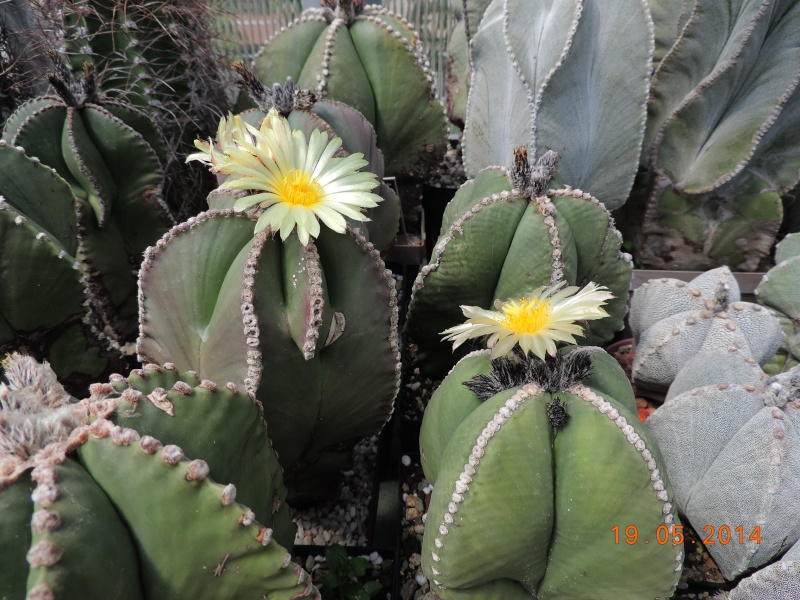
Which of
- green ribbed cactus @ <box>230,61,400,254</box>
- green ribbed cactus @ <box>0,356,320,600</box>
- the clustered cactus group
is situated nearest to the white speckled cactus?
the clustered cactus group

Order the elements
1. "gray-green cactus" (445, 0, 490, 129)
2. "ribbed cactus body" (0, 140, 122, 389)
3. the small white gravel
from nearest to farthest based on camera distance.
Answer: "ribbed cactus body" (0, 140, 122, 389)
the small white gravel
"gray-green cactus" (445, 0, 490, 129)

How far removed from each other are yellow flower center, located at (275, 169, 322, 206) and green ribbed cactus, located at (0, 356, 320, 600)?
0.81ft

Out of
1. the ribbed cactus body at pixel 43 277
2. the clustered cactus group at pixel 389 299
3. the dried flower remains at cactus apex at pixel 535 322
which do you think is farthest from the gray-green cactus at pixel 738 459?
the ribbed cactus body at pixel 43 277

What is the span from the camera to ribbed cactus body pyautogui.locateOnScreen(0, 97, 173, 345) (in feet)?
3.48

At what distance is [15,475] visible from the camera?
1.31 feet

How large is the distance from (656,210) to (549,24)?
570 millimetres

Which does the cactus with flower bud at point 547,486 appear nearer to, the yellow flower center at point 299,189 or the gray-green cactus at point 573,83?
the yellow flower center at point 299,189

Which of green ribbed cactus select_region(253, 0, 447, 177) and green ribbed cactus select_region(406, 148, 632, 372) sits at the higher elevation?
green ribbed cactus select_region(253, 0, 447, 177)

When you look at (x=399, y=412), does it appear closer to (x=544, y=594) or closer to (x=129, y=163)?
(x=544, y=594)

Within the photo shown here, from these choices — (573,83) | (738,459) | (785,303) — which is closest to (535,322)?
(738,459)

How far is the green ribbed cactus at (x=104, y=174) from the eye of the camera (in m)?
1.05

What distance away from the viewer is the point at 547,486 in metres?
0.61

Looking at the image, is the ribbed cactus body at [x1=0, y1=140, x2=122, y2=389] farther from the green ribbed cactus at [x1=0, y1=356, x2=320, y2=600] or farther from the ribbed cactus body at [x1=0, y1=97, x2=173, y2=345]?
the green ribbed cactus at [x1=0, y1=356, x2=320, y2=600]

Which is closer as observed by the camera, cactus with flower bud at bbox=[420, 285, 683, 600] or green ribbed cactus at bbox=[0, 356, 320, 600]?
green ribbed cactus at bbox=[0, 356, 320, 600]
